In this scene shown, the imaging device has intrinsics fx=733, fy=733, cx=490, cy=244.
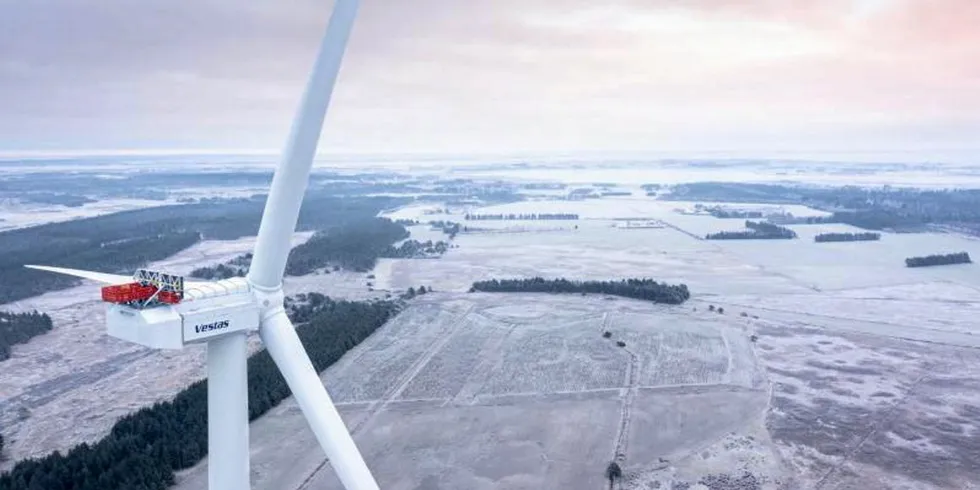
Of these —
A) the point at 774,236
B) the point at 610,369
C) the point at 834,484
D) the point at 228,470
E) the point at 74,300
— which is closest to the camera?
the point at 228,470

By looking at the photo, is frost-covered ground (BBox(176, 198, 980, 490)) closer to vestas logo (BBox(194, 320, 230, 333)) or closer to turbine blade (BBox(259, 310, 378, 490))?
turbine blade (BBox(259, 310, 378, 490))

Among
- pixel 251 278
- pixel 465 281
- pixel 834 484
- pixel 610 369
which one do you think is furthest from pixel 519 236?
pixel 251 278

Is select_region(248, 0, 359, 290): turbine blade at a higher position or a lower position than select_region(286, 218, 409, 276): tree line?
higher

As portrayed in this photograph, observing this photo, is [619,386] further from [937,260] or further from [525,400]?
[937,260]

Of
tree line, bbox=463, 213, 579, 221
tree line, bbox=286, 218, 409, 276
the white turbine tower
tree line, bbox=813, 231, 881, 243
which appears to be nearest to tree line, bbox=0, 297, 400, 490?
the white turbine tower

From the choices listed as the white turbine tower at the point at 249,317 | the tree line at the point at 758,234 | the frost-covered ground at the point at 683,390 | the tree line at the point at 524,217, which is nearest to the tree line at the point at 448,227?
the tree line at the point at 524,217

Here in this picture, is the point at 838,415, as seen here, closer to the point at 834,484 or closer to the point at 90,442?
the point at 834,484
